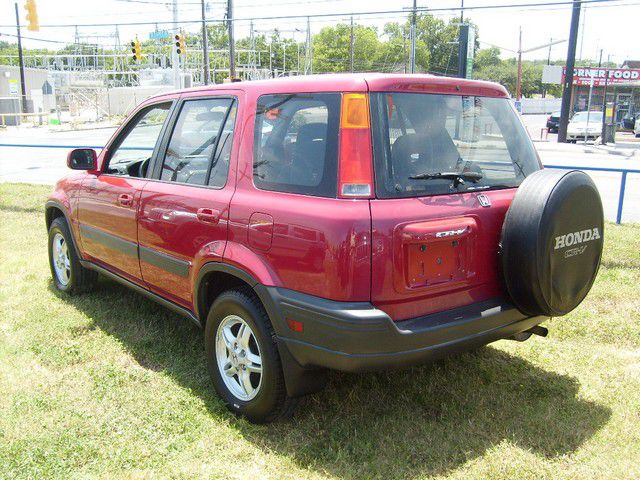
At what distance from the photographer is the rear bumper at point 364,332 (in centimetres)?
277

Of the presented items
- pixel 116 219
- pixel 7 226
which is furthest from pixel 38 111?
pixel 116 219

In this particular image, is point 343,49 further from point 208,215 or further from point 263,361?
point 263,361

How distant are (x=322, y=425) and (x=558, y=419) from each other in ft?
4.51

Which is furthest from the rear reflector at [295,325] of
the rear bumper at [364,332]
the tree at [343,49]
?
the tree at [343,49]

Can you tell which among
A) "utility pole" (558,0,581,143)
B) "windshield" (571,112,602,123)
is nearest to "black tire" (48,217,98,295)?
"utility pole" (558,0,581,143)

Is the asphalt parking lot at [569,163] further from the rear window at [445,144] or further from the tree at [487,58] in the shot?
the tree at [487,58]

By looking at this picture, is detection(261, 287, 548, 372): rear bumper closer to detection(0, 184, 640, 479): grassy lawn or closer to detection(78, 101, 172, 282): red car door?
detection(0, 184, 640, 479): grassy lawn

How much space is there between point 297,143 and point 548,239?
141 cm

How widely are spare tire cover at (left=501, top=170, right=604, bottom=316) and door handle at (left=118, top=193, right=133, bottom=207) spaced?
8.71 ft

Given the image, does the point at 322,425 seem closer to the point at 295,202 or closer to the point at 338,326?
the point at 338,326

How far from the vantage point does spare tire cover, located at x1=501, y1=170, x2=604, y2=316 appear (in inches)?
122

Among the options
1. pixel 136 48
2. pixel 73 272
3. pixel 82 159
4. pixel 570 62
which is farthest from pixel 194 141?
pixel 136 48

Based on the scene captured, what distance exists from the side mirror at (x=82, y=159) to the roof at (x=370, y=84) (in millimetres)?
1779

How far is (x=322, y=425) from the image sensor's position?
135 inches
